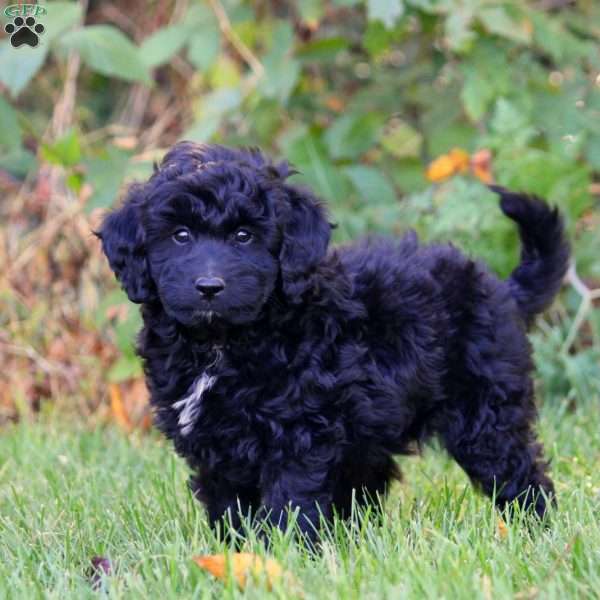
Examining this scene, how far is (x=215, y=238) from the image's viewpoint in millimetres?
3188

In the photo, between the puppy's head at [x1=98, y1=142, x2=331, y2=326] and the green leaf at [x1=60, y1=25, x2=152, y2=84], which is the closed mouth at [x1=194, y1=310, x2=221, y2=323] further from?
the green leaf at [x1=60, y1=25, x2=152, y2=84]

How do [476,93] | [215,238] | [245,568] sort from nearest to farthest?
1. [245,568]
2. [215,238]
3. [476,93]

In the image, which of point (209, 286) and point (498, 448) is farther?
point (498, 448)

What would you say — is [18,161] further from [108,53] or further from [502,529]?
[502,529]

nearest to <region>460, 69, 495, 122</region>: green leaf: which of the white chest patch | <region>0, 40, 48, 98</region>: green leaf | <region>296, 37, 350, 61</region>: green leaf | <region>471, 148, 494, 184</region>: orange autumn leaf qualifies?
<region>471, 148, 494, 184</region>: orange autumn leaf

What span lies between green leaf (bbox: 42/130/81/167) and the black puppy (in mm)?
1943

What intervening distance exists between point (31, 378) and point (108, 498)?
2.27 m

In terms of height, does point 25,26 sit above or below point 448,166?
above

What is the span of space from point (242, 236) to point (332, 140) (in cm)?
271

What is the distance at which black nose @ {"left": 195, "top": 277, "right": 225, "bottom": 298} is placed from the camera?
3.03m

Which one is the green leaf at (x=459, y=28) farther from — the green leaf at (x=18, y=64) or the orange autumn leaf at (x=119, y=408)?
the orange autumn leaf at (x=119, y=408)

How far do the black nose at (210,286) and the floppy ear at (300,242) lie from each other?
0.25 m

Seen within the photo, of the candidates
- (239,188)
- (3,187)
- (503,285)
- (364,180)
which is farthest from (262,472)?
(3,187)

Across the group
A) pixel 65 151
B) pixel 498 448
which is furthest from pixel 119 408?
pixel 498 448
